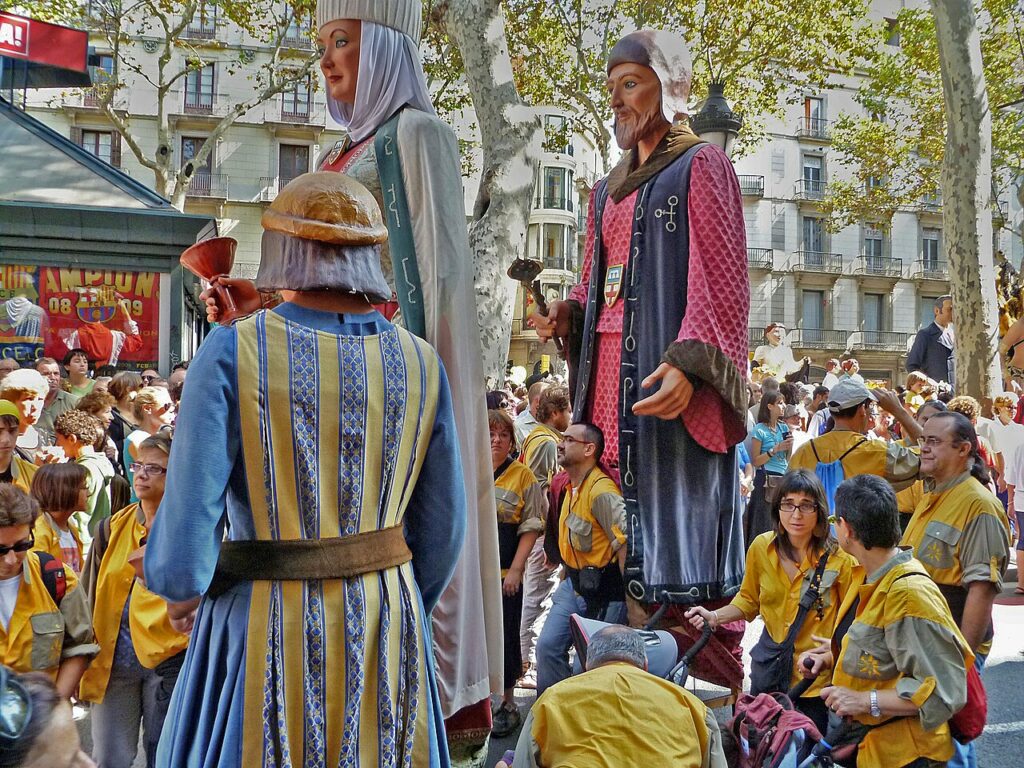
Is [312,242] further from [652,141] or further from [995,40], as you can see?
[995,40]

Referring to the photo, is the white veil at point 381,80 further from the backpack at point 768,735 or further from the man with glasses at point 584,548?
the backpack at point 768,735

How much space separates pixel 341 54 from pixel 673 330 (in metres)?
1.33

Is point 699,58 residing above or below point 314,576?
above

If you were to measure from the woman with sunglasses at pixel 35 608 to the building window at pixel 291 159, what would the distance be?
40339mm

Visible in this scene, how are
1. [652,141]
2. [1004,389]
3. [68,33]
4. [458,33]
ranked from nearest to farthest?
[652,141] < [458,33] < [1004,389] < [68,33]

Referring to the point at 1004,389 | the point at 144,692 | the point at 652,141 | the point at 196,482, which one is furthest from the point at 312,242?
the point at 1004,389

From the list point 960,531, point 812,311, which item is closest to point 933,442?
point 960,531

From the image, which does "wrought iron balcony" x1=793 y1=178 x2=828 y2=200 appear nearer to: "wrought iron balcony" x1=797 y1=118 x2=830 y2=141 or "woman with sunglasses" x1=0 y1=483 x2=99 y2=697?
"wrought iron balcony" x1=797 y1=118 x2=830 y2=141

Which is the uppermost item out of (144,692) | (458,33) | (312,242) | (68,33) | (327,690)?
(68,33)

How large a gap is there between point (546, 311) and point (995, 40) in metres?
21.4

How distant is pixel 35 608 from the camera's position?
3.84 m

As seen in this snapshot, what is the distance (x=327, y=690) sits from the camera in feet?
6.95

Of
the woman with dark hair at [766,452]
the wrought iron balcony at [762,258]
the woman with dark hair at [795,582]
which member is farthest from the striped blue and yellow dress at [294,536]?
the wrought iron balcony at [762,258]

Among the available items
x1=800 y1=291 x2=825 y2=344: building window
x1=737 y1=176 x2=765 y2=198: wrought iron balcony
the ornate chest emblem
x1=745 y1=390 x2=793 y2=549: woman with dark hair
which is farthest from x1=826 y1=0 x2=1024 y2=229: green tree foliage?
the ornate chest emblem
